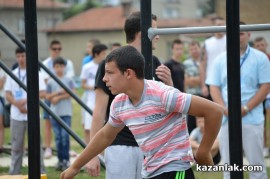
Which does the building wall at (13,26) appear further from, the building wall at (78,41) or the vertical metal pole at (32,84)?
the vertical metal pole at (32,84)

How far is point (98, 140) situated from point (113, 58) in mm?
577

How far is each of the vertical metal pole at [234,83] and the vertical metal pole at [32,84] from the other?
1.23 metres

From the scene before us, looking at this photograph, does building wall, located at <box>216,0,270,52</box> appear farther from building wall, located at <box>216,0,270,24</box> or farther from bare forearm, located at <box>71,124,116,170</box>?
bare forearm, located at <box>71,124,116,170</box>

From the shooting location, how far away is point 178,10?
73.9m

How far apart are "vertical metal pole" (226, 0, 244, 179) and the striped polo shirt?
656 mm

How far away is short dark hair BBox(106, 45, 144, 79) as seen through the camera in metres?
4.66

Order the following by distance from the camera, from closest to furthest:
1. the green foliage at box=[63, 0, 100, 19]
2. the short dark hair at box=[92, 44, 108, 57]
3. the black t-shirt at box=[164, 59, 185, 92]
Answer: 1. the black t-shirt at box=[164, 59, 185, 92]
2. the short dark hair at box=[92, 44, 108, 57]
3. the green foliage at box=[63, 0, 100, 19]

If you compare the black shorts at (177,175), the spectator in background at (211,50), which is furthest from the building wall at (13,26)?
the black shorts at (177,175)

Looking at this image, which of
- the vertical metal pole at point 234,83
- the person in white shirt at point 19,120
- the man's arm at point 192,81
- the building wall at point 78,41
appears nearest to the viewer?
the vertical metal pole at point 234,83

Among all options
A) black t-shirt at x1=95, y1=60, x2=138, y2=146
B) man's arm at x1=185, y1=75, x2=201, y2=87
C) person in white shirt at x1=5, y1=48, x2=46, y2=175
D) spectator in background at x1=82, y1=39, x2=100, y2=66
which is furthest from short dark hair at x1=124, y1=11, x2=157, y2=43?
man's arm at x1=185, y1=75, x2=201, y2=87

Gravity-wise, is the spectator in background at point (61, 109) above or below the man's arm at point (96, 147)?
below

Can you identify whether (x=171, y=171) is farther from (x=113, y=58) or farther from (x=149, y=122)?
(x=113, y=58)

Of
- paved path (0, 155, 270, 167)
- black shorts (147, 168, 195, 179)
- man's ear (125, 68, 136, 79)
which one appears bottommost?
paved path (0, 155, 270, 167)

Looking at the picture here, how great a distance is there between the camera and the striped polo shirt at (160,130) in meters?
4.60
